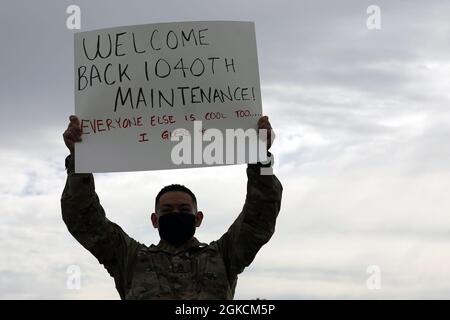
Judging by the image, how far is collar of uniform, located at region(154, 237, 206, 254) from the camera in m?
8.46

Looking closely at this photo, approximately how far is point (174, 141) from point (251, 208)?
860 millimetres

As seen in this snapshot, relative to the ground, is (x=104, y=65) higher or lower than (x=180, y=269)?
higher

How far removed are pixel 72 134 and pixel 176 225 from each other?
1159 millimetres

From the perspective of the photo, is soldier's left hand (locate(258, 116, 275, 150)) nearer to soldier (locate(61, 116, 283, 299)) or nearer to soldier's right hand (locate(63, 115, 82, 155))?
soldier (locate(61, 116, 283, 299))

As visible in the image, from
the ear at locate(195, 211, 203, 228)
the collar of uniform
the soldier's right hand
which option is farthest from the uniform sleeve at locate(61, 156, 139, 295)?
the ear at locate(195, 211, 203, 228)

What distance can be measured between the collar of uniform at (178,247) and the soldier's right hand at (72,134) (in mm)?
1093

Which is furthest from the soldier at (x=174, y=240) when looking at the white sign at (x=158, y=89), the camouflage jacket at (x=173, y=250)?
the white sign at (x=158, y=89)

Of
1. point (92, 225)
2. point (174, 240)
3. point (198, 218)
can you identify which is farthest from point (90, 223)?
point (198, 218)

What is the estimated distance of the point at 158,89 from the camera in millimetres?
8531

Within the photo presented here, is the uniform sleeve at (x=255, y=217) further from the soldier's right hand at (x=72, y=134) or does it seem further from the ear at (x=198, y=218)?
the soldier's right hand at (x=72, y=134)

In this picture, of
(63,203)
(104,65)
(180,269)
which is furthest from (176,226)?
(104,65)
